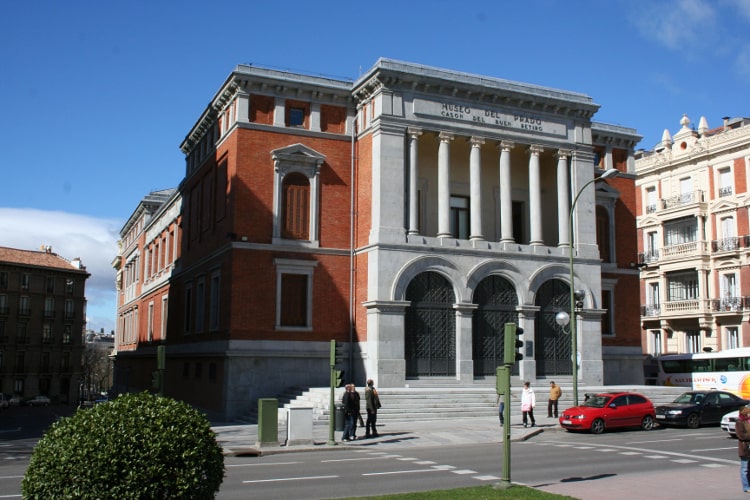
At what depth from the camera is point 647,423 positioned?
1077 inches

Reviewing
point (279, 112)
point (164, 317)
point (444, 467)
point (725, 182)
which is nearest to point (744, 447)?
point (444, 467)

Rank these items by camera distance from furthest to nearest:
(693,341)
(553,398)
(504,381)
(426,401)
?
(693,341) < (426,401) < (553,398) < (504,381)

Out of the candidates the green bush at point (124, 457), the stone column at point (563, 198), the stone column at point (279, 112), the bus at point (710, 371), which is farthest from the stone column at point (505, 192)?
the green bush at point (124, 457)

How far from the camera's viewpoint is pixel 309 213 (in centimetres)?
3569

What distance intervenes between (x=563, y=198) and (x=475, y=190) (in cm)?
497

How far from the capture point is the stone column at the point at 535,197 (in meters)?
37.4

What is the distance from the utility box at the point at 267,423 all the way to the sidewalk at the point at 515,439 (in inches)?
11.6

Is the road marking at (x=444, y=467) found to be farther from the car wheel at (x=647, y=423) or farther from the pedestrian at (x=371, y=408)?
the car wheel at (x=647, y=423)

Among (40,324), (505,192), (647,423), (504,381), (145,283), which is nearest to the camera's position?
(504,381)

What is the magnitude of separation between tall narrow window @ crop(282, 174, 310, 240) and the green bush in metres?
26.4

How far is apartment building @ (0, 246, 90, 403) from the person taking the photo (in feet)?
286

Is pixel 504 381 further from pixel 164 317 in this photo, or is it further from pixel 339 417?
pixel 164 317

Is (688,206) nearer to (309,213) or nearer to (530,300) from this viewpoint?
(530,300)

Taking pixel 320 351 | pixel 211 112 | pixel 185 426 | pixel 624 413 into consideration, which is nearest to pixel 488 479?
pixel 185 426
